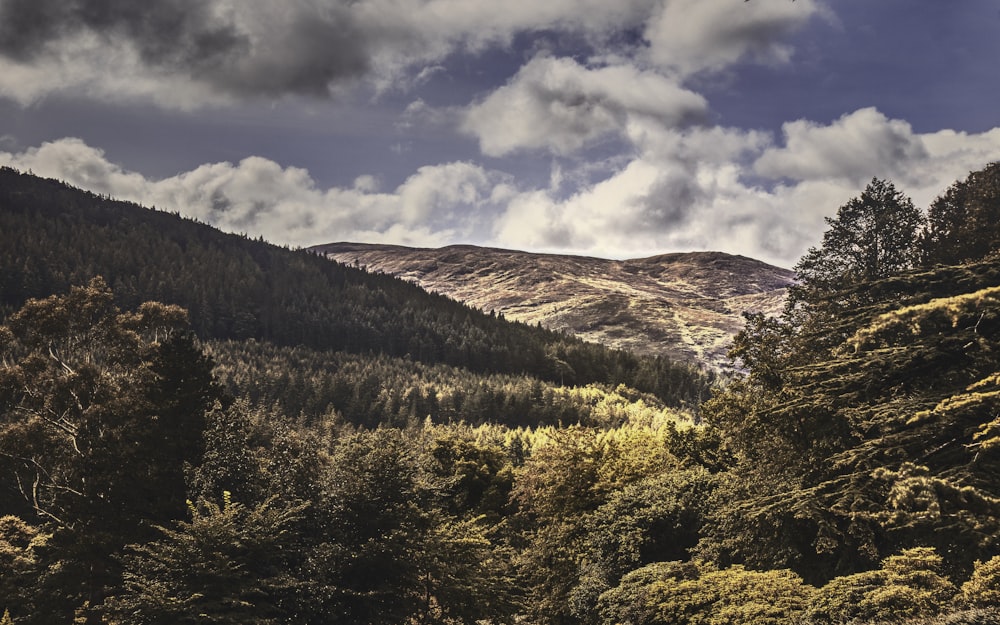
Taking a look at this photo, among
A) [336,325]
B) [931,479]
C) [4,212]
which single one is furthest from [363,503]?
[4,212]

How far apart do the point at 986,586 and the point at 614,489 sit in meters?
20.0

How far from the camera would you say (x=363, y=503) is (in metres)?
19.9

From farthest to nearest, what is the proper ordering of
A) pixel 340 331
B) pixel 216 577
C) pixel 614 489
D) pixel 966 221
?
pixel 340 331 < pixel 614 489 < pixel 966 221 < pixel 216 577

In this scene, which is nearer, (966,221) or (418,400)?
(966,221)

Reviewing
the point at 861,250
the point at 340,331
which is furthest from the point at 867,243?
the point at 340,331

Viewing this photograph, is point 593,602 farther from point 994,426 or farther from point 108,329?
point 108,329

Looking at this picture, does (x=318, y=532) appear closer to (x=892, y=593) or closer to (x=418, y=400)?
(x=892, y=593)

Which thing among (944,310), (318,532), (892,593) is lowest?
(318,532)

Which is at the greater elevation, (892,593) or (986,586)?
(986,586)

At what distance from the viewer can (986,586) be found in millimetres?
9750

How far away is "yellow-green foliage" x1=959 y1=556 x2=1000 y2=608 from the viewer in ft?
31.3

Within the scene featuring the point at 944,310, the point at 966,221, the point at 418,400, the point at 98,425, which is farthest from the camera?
the point at 418,400

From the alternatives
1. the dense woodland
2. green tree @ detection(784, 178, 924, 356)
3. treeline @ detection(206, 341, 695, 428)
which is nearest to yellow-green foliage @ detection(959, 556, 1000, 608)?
the dense woodland

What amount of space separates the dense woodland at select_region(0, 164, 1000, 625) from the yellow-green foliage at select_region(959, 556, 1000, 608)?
31mm
